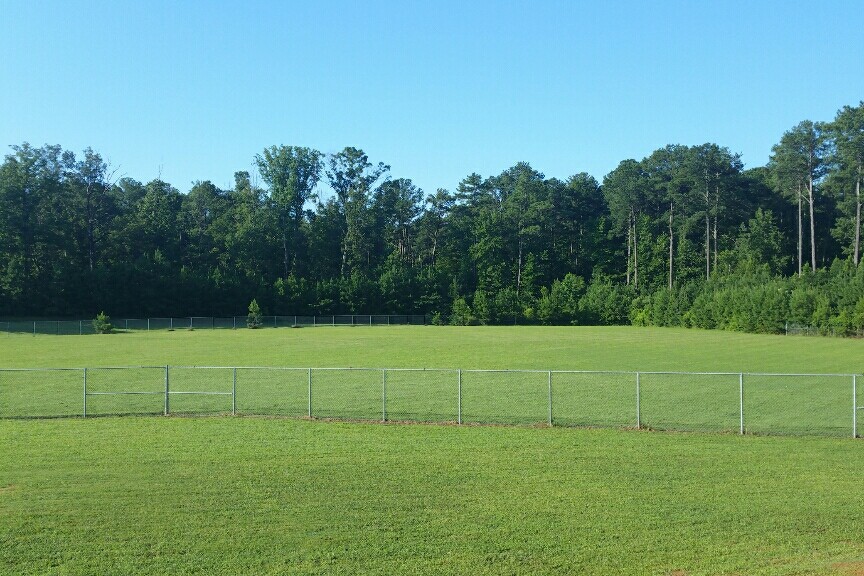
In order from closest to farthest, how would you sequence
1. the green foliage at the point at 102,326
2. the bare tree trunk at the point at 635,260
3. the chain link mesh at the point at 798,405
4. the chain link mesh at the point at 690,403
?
the chain link mesh at the point at 798,405 < the chain link mesh at the point at 690,403 < the green foliage at the point at 102,326 < the bare tree trunk at the point at 635,260

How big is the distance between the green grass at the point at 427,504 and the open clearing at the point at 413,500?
42 millimetres

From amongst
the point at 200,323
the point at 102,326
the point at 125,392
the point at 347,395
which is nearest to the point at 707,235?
the point at 200,323

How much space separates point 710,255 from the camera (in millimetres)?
113312

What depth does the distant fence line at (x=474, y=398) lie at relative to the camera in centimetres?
2289

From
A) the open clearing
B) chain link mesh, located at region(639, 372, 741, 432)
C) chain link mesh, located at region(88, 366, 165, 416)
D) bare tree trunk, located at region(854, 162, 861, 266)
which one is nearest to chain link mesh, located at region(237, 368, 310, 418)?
the open clearing

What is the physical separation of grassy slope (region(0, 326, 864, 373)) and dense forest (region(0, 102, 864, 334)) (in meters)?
21.7

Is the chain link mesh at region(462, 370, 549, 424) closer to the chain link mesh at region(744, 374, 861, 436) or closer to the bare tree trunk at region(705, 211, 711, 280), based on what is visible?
the chain link mesh at region(744, 374, 861, 436)

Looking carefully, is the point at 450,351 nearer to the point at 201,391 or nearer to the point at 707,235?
the point at 201,391

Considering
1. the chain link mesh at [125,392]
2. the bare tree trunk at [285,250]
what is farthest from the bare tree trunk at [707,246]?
the chain link mesh at [125,392]

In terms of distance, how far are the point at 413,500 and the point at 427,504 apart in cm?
35

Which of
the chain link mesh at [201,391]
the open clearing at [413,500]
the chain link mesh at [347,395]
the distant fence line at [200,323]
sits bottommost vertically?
the chain link mesh at [201,391]

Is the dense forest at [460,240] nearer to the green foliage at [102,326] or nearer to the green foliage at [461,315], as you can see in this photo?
the green foliage at [461,315]

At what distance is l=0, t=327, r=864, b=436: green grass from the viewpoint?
79.7 ft

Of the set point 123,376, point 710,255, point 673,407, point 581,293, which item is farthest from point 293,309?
point 673,407
